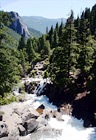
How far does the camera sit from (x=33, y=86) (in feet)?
136

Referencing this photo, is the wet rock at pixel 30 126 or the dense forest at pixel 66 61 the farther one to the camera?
the wet rock at pixel 30 126

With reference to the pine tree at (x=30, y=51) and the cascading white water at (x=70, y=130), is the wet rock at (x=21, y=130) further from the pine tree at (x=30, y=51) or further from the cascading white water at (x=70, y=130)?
the pine tree at (x=30, y=51)

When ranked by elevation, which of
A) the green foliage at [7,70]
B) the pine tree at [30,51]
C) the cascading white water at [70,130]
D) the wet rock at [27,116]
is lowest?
the cascading white water at [70,130]

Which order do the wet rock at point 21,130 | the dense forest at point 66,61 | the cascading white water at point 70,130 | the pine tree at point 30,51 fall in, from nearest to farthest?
the dense forest at point 66,61
the wet rock at point 21,130
the cascading white water at point 70,130
the pine tree at point 30,51

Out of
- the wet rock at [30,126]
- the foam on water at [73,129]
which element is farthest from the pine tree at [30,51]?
the wet rock at [30,126]

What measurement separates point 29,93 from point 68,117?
18238mm

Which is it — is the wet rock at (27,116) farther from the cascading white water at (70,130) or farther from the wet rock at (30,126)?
the cascading white water at (70,130)

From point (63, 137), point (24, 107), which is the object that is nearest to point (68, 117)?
point (63, 137)

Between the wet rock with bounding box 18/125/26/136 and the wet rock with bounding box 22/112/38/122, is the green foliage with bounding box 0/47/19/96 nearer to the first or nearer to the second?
the wet rock with bounding box 18/125/26/136

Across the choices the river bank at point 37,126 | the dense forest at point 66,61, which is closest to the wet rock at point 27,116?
the river bank at point 37,126

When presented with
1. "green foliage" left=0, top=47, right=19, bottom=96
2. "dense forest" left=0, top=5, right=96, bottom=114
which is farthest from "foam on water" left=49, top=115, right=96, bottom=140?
"green foliage" left=0, top=47, right=19, bottom=96

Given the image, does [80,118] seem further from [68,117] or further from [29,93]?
[29,93]

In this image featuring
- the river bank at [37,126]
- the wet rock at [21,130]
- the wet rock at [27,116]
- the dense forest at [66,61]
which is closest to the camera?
the dense forest at [66,61]

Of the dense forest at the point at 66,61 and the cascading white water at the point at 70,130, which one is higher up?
the dense forest at the point at 66,61
